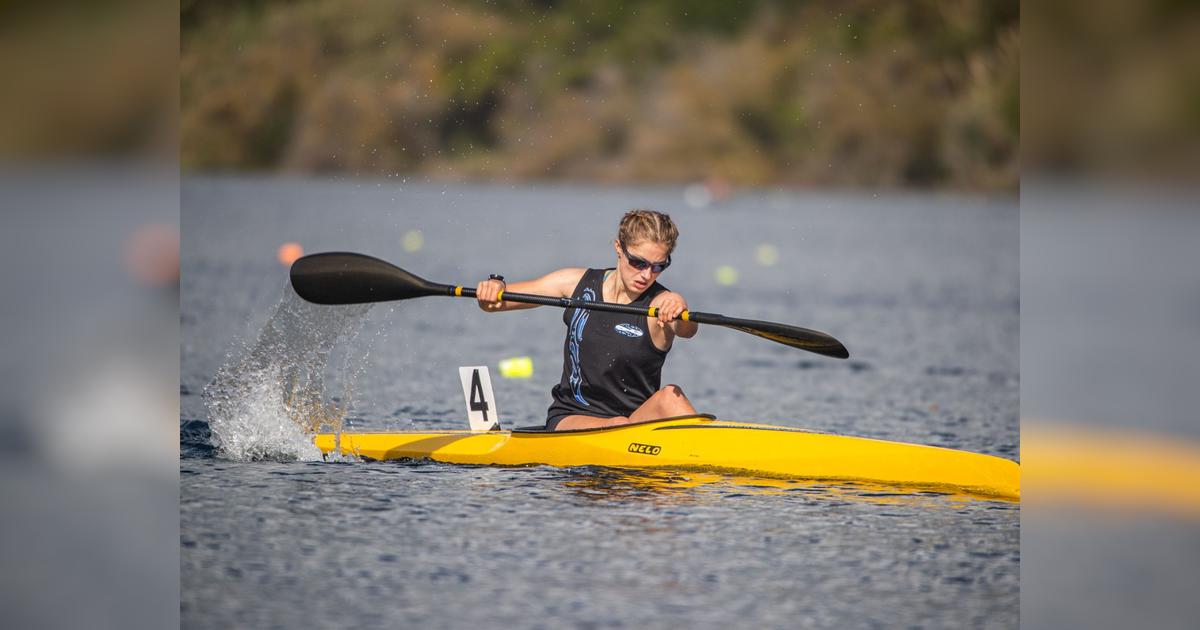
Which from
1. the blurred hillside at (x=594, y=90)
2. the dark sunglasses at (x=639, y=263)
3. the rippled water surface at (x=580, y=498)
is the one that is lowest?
the rippled water surface at (x=580, y=498)

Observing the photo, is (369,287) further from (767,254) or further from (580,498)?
(767,254)

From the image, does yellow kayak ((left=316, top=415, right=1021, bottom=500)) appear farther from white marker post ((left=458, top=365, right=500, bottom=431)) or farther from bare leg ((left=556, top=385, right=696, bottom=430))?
white marker post ((left=458, top=365, right=500, bottom=431))

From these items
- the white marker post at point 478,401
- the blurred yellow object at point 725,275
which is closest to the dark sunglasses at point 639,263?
the white marker post at point 478,401

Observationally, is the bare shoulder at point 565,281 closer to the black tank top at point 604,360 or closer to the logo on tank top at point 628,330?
the black tank top at point 604,360

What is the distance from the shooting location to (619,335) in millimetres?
7289

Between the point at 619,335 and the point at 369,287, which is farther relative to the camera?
the point at 369,287

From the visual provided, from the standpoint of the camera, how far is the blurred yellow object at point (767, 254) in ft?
82.3

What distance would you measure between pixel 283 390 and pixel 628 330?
2210 mm

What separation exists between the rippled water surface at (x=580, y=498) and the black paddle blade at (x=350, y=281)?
26.2 inches

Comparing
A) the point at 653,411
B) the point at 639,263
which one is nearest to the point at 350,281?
the point at 639,263

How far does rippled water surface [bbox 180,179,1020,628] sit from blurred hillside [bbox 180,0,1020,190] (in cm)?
3059

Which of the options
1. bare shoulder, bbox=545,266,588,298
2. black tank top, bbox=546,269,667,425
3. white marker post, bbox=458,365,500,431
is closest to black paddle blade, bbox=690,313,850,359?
black tank top, bbox=546,269,667,425

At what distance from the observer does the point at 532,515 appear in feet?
20.7
